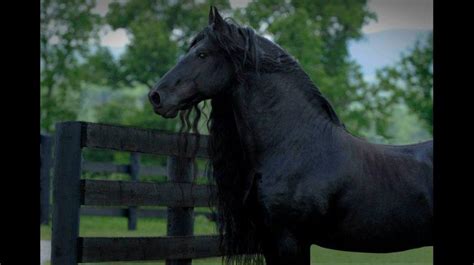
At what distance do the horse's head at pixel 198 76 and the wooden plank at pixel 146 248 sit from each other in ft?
3.59

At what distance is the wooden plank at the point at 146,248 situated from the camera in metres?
5.06

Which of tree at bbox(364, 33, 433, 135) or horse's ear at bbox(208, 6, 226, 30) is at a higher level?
tree at bbox(364, 33, 433, 135)

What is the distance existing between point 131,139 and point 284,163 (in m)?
1.64

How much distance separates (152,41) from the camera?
87.0 ft

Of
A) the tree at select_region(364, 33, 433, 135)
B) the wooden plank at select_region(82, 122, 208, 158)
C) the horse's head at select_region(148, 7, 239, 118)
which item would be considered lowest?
the wooden plank at select_region(82, 122, 208, 158)

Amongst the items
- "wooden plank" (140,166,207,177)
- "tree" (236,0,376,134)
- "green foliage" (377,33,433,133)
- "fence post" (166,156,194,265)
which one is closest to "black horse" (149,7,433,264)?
"fence post" (166,156,194,265)

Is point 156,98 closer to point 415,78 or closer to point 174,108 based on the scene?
point 174,108

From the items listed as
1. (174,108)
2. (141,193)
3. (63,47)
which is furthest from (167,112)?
(63,47)

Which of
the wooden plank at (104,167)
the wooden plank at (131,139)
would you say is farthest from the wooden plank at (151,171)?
the wooden plank at (131,139)

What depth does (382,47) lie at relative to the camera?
2627cm

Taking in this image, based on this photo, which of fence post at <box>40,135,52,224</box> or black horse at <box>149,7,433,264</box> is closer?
black horse at <box>149,7,433,264</box>

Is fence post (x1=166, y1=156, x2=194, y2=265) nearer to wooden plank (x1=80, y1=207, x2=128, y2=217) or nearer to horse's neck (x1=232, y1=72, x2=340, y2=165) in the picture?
horse's neck (x1=232, y1=72, x2=340, y2=165)

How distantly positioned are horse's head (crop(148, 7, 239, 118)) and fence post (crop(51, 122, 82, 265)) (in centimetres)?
97

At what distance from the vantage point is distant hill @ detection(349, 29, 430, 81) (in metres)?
24.9
